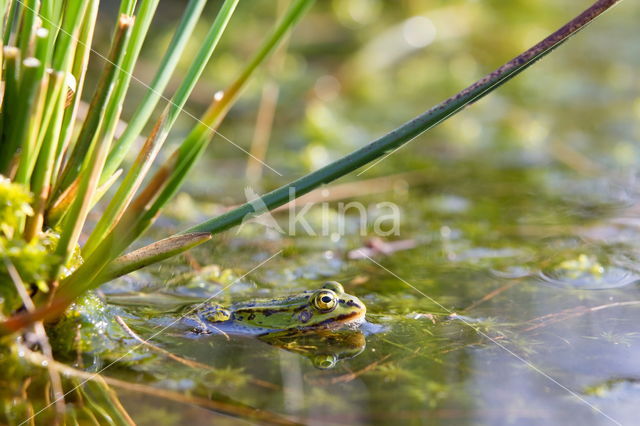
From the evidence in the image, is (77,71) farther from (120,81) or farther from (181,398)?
(181,398)

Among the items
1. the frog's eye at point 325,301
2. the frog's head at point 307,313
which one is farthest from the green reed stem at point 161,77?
the frog's eye at point 325,301

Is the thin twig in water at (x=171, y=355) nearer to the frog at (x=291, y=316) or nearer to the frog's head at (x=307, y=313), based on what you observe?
the frog at (x=291, y=316)

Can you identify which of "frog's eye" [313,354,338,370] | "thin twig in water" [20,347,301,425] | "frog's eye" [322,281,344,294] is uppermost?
"frog's eye" [322,281,344,294]

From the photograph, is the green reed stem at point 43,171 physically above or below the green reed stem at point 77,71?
below

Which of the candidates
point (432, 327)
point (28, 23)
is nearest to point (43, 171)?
point (28, 23)

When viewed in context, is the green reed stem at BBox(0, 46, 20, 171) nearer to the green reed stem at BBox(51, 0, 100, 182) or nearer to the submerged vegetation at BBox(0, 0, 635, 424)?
the submerged vegetation at BBox(0, 0, 635, 424)

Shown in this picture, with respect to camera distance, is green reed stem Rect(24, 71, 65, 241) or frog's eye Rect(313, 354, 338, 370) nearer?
green reed stem Rect(24, 71, 65, 241)

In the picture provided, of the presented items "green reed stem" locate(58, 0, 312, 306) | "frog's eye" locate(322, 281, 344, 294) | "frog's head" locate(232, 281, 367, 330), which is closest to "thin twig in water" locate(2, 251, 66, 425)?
"green reed stem" locate(58, 0, 312, 306)

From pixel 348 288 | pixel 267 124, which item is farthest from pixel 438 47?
pixel 348 288

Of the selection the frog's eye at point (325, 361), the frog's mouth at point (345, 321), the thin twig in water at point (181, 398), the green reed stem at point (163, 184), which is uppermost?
the green reed stem at point (163, 184)
